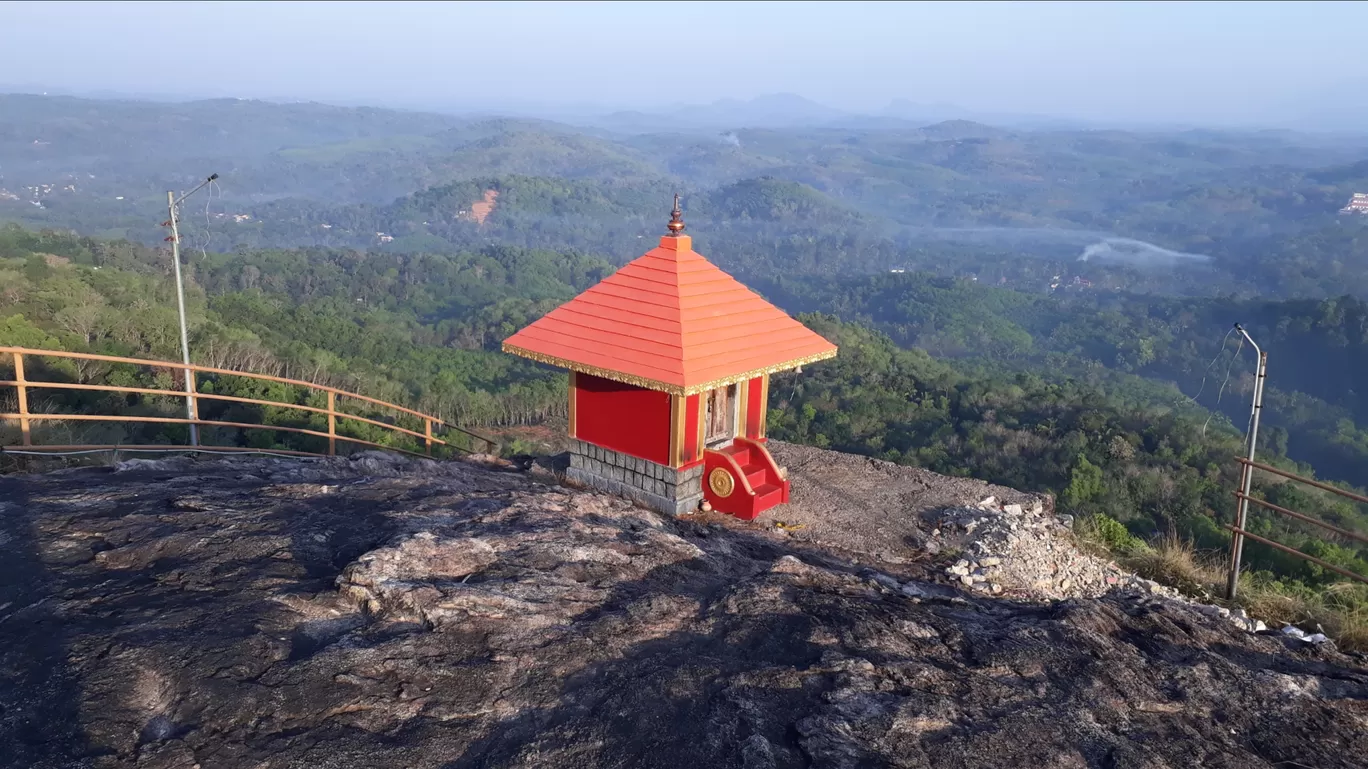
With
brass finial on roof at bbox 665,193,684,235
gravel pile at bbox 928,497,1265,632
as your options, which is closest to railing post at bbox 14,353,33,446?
brass finial on roof at bbox 665,193,684,235

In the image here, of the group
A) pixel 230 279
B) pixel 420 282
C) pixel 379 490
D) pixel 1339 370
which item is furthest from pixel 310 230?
pixel 379 490

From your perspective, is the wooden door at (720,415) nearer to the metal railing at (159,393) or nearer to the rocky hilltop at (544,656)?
the rocky hilltop at (544,656)

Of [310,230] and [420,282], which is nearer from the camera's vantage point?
[420,282]

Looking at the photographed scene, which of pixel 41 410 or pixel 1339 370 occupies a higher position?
pixel 41 410

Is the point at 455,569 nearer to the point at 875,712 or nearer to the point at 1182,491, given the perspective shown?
the point at 875,712

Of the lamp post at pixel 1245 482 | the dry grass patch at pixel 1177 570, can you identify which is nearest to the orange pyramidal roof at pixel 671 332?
the dry grass patch at pixel 1177 570

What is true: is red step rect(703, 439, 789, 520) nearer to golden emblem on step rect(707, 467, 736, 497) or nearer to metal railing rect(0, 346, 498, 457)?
golden emblem on step rect(707, 467, 736, 497)
